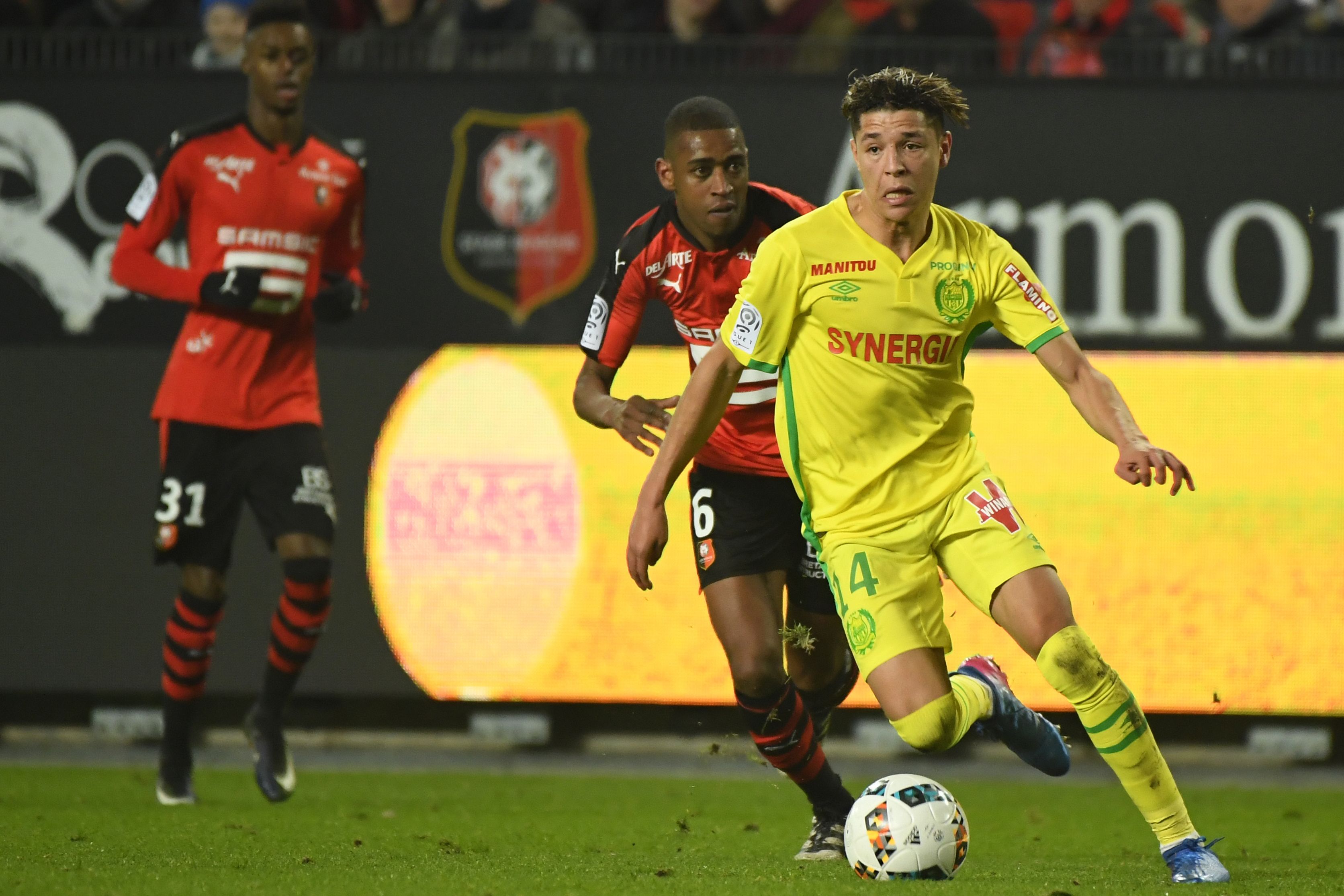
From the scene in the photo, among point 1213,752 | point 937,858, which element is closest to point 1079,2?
point 1213,752

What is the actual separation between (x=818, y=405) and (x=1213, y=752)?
440 centimetres

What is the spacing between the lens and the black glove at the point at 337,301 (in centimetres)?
758

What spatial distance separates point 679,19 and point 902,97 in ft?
14.8

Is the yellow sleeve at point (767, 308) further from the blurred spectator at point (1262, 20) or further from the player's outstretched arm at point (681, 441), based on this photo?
the blurred spectator at point (1262, 20)

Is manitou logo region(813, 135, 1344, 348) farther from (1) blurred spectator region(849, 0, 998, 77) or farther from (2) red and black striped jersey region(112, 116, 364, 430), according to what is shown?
(2) red and black striped jersey region(112, 116, 364, 430)

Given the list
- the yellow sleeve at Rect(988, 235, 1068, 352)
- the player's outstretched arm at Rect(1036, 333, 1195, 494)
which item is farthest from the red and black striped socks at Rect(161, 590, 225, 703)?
the player's outstretched arm at Rect(1036, 333, 1195, 494)

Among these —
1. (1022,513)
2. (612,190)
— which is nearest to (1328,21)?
(1022,513)

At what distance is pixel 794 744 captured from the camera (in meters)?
5.78

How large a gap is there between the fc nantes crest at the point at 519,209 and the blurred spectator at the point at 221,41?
130cm

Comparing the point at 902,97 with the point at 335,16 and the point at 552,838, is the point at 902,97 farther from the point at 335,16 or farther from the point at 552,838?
the point at 335,16

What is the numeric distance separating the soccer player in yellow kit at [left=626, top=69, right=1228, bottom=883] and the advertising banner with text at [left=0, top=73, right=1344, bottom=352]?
3.59 m

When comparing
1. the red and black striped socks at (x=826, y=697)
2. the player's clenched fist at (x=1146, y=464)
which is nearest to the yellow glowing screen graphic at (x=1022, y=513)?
the red and black striped socks at (x=826, y=697)

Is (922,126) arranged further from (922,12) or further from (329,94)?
(329,94)

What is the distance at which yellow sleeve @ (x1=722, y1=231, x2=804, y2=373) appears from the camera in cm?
511
